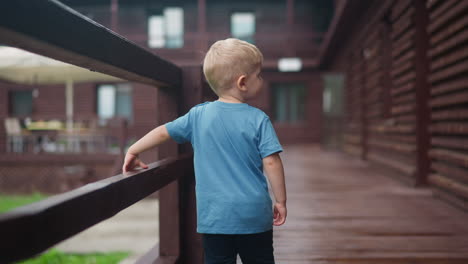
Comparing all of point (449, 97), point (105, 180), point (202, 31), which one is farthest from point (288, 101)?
point (105, 180)

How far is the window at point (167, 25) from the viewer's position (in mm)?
15805

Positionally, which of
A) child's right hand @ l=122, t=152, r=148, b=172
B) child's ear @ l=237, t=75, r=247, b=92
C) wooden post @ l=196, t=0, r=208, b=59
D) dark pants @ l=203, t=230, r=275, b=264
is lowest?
dark pants @ l=203, t=230, r=275, b=264

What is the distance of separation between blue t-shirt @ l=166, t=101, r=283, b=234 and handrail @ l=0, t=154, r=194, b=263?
0.21m

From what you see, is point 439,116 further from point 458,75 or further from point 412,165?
point 412,165

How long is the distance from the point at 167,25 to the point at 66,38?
15570mm

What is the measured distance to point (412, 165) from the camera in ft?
16.6

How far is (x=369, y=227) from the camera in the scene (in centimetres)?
301

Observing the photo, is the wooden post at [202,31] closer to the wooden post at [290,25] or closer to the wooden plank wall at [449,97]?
the wooden post at [290,25]

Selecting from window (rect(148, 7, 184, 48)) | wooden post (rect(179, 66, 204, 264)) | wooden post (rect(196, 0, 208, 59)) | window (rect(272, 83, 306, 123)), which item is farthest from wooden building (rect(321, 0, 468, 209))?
window (rect(148, 7, 184, 48))

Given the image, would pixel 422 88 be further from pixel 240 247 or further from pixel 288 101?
pixel 288 101

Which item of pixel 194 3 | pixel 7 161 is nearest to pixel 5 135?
pixel 7 161

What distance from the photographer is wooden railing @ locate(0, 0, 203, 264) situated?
2.72 ft

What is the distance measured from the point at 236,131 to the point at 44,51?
711 millimetres

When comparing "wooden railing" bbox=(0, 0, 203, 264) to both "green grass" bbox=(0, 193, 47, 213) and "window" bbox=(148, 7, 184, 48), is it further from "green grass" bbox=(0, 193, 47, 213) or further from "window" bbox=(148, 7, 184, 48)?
"window" bbox=(148, 7, 184, 48)
